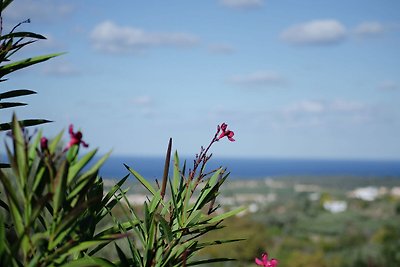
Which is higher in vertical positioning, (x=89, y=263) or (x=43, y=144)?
(x=43, y=144)

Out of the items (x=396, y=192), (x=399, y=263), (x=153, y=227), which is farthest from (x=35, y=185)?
(x=396, y=192)

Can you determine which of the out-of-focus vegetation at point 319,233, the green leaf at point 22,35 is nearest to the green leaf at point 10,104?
the green leaf at point 22,35

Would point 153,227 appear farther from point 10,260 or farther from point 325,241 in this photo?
point 325,241

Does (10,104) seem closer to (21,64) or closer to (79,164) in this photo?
(21,64)

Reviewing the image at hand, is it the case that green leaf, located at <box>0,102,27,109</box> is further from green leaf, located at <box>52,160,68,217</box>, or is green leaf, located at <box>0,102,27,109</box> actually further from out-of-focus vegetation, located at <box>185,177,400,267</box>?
out-of-focus vegetation, located at <box>185,177,400,267</box>

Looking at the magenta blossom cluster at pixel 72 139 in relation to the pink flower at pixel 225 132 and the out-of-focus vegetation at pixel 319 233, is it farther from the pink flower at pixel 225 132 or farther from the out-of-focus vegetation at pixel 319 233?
the out-of-focus vegetation at pixel 319 233

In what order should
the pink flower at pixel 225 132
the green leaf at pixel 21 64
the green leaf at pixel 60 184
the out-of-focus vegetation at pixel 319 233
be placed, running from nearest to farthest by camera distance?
the green leaf at pixel 60 184 < the green leaf at pixel 21 64 < the pink flower at pixel 225 132 < the out-of-focus vegetation at pixel 319 233

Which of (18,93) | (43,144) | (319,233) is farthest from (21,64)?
(319,233)

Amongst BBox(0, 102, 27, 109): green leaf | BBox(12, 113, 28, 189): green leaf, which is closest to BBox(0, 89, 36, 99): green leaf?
BBox(0, 102, 27, 109): green leaf

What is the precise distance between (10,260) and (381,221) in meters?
46.8

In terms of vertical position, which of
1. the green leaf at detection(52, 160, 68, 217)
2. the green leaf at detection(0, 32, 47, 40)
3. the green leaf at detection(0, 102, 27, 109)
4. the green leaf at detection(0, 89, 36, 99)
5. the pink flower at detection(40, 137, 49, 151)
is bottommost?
the green leaf at detection(52, 160, 68, 217)

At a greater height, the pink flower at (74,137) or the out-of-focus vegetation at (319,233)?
the pink flower at (74,137)

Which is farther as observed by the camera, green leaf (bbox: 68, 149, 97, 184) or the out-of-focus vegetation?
the out-of-focus vegetation

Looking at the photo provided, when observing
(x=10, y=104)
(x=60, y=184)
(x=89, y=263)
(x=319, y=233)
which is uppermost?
(x=10, y=104)
